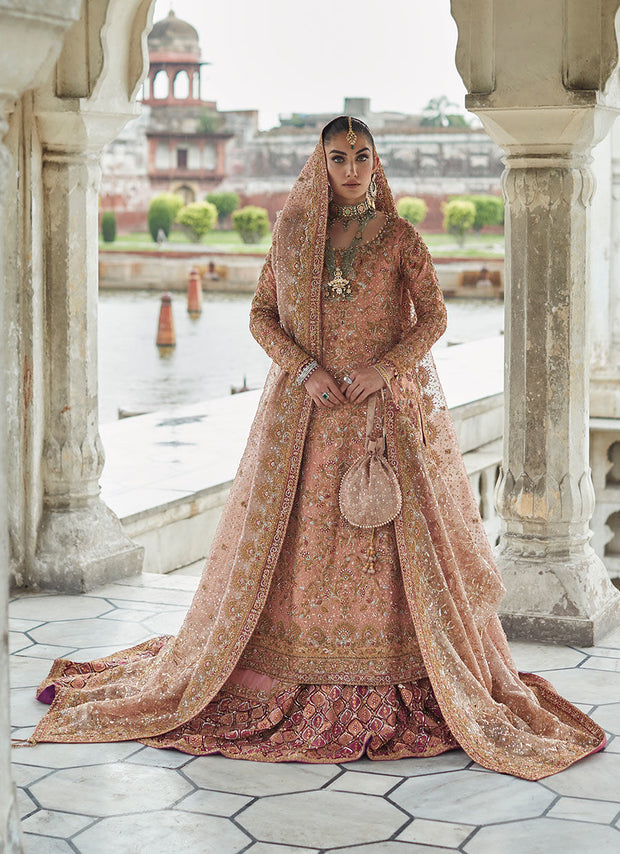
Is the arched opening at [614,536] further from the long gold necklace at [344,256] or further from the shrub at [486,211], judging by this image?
the shrub at [486,211]

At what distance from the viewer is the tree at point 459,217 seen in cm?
3991

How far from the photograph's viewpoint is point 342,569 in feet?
10.3

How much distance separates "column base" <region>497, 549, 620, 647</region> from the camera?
12.8 ft

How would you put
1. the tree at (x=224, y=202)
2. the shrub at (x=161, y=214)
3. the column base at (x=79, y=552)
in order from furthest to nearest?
the tree at (x=224, y=202) < the shrub at (x=161, y=214) < the column base at (x=79, y=552)

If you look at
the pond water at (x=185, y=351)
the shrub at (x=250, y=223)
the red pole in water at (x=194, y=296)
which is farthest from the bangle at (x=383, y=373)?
the shrub at (x=250, y=223)

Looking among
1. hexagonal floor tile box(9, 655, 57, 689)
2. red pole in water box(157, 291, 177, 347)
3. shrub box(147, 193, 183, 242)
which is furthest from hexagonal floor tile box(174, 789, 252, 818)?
shrub box(147, 193, 183, 242)

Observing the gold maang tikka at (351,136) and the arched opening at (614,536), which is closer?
the gold maang tikka at (351,136)

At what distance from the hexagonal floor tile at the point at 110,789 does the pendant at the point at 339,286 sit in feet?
3.78

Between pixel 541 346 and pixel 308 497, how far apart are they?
1162 mm

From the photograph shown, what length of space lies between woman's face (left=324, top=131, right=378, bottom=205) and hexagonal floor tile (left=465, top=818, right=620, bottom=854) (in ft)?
4.79

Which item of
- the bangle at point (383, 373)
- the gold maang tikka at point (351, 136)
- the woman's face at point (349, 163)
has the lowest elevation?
the bangle at point (383, 373)

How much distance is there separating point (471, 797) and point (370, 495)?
69 cm

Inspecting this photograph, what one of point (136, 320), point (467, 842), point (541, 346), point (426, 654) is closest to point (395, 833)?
point (467, 842)

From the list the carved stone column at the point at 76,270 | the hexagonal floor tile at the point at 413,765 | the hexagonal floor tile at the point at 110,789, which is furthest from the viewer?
the carved stone column at the point at 76,270
